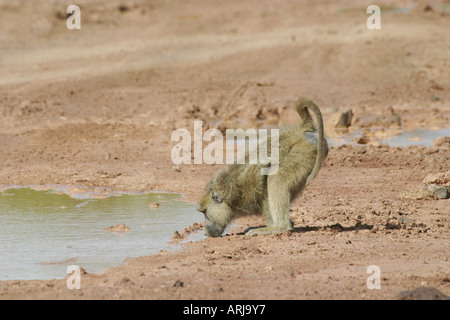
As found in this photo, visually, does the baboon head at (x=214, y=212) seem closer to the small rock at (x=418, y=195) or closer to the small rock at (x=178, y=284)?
the small rock at (x=178, y=284)

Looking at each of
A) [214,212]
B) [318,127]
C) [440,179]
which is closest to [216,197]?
[214,212]

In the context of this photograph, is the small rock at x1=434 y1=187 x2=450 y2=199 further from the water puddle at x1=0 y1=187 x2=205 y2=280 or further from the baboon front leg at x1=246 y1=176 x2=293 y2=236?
the water puddle at x1=0 y1=187 x2=205 y2=280

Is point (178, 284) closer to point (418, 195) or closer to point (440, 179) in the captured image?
point (418, 195)

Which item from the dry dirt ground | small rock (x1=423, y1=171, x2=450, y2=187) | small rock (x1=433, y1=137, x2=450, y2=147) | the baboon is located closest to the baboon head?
the baboon

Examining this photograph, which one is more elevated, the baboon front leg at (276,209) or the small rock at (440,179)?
the small rock at (440,179)

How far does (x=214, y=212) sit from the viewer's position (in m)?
6.95

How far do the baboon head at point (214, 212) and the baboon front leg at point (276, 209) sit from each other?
0.87 feet

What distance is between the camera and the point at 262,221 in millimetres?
7793

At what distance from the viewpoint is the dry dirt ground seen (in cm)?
570

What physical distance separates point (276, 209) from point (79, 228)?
1975 millimetres

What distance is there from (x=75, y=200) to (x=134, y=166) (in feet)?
5.59

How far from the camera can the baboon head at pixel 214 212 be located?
6.95 metres

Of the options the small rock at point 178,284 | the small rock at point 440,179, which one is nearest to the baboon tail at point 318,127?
the small rock at point 178,284
